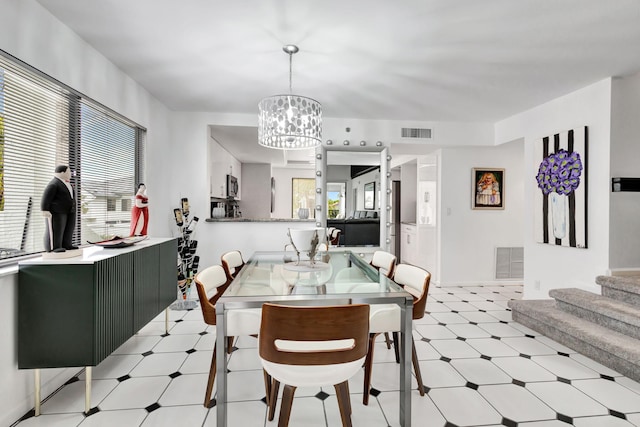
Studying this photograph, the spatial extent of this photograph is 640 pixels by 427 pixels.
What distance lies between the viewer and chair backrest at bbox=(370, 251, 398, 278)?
8.24ft

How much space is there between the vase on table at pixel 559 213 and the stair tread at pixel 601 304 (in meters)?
0.62

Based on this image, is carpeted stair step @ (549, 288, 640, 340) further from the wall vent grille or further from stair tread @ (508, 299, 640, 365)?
the wall vent grille

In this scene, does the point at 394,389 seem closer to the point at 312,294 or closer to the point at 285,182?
the point at 312,294

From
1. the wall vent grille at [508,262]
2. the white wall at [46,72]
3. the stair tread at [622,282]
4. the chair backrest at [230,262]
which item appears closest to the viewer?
the white wall at [46,72]

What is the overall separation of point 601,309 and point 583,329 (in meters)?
0.26

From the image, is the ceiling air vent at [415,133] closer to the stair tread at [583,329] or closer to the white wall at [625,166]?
the white wall at [625,166]

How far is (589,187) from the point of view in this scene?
3146mm

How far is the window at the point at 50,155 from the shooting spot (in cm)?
176

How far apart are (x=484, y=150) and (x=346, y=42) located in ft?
11.4

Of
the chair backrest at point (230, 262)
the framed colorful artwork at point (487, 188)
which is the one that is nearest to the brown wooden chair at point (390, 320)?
the chair backrest at point (230, 262)

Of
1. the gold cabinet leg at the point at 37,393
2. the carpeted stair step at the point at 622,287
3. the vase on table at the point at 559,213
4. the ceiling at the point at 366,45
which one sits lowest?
the gold cabinet leg at the point at 37,393

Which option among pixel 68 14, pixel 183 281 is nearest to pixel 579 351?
pixel 183 281

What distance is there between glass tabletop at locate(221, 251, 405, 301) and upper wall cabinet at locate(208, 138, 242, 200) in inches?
97.3

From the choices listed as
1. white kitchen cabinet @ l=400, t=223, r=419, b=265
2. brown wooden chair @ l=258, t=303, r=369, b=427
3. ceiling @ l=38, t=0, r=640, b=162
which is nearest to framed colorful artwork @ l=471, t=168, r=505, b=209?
white kitchen cabinet @ l=400, t=223, r=419, b=265
